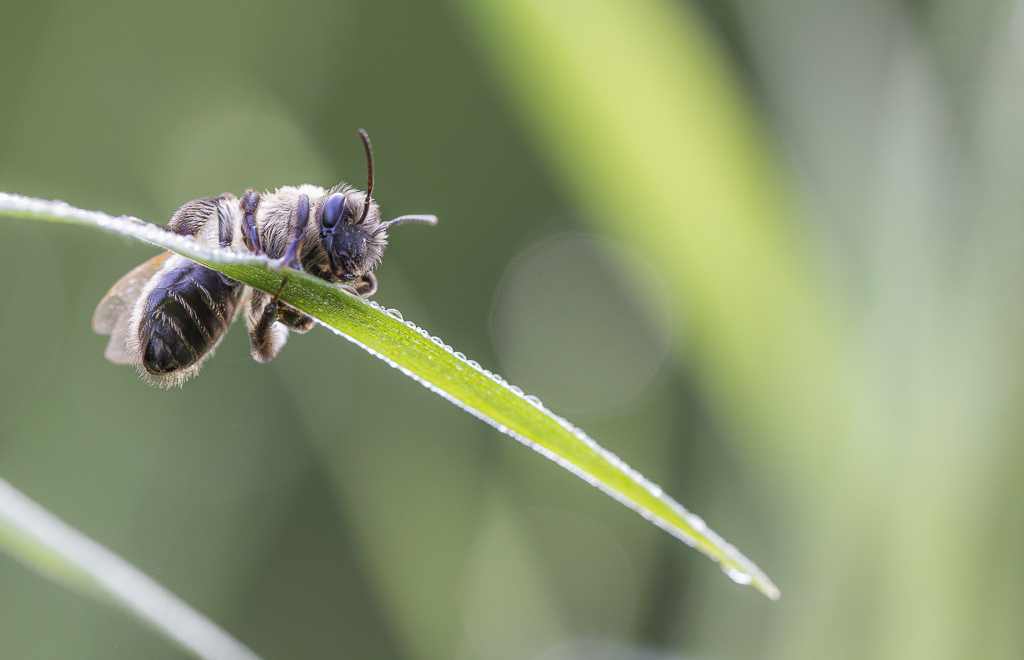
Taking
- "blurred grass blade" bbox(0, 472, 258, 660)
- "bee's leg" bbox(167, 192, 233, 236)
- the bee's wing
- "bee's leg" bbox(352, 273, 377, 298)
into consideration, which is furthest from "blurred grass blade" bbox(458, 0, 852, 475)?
"blurred grass blade" bbox(0, 472, 258, 660)

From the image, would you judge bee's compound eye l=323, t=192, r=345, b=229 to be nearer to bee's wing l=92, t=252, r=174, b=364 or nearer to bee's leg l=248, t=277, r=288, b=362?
bee's leg l=248, t=277, r=288, b=362

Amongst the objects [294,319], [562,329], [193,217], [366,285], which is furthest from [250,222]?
[562,329]

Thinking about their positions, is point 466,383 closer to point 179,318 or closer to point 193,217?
point 179,318

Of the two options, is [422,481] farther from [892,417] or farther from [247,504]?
[892,417]

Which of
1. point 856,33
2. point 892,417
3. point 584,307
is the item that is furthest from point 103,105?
point 892,417

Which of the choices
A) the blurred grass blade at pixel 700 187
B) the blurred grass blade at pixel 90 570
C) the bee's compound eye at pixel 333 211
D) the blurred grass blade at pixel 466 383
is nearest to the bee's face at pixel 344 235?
the bee's compound eye at pixel 333 211

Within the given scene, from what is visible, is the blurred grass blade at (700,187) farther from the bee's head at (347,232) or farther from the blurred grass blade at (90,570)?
the blurred grass blade at (90,570)
